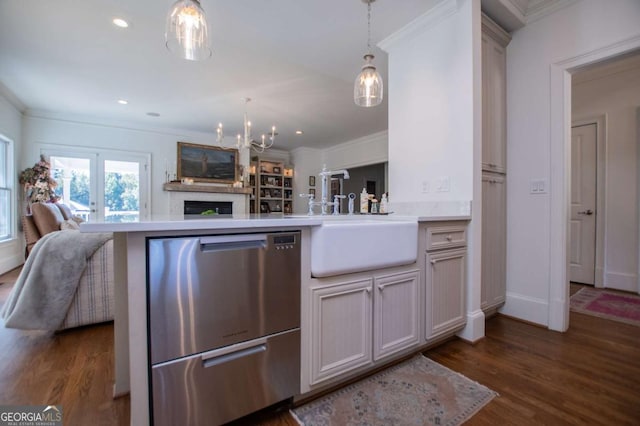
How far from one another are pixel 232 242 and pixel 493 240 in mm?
2193

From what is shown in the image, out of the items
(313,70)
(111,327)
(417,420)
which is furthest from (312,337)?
(313,70)

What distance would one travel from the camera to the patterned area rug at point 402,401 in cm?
123

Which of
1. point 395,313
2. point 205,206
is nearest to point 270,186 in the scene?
point 205,206

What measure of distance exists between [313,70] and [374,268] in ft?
8.70

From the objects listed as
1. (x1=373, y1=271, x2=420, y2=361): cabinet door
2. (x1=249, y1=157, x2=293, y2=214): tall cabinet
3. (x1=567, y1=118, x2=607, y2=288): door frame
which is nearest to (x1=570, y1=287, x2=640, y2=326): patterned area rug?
(x1=567, y1=118, x2=607, y2=288): door frame

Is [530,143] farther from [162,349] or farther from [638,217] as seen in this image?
[162,349]

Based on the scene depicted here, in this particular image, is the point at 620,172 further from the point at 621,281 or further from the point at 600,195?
the point at 621,281

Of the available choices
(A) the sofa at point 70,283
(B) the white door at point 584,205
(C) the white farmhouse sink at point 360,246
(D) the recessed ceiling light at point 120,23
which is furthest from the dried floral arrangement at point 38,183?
(B) the white door at point 584,205

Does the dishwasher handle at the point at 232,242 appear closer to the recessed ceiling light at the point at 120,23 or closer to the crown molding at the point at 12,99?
the recessed ceiling light at the point at 120,23

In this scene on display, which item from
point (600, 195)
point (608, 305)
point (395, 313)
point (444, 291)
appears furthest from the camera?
point (600, 195)

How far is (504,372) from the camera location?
5.25 feet

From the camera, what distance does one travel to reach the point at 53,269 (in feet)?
6.54

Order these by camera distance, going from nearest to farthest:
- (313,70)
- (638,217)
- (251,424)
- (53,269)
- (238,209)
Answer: (251,424) → (53,269) → (638,217) → (313,70) → (238,209)

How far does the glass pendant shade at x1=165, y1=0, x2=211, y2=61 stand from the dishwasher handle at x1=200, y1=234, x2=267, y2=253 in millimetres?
1101
